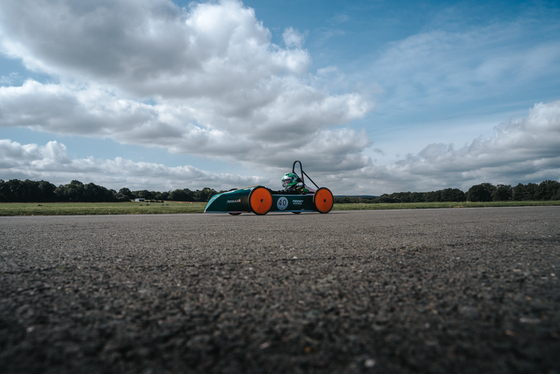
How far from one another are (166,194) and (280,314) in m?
77.5

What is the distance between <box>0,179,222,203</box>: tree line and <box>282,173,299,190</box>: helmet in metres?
55.5

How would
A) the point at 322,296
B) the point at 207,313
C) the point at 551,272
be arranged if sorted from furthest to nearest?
the point at 551,272
the point at 322,296
the point at 207,313

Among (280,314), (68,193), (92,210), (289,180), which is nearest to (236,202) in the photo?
(289,180)

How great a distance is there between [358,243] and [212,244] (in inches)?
77.2

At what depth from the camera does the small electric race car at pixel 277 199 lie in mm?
11914

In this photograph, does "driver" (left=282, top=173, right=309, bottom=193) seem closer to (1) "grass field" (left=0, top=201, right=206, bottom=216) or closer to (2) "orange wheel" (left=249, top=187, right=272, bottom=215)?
(2) "orange wheel" (left=249, top=187, right=272, bottom=215)

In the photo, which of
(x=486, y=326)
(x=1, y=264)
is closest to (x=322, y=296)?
(x=486, y=326)

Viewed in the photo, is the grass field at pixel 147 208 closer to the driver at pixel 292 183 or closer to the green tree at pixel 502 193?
the driver at pixel 292 183

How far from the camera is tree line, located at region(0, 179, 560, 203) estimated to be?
54.3 meters

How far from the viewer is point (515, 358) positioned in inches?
42.1

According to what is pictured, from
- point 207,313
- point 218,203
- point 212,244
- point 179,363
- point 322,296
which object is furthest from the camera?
point 218,203

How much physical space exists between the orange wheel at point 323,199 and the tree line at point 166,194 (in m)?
30.6

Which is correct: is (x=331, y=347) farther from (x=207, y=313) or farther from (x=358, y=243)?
(x=358, y=243)

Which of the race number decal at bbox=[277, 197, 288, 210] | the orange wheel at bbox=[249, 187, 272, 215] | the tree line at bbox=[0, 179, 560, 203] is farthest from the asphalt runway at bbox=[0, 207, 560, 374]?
Answer: the tree line at bbox=[0, 179, 560, 203]
